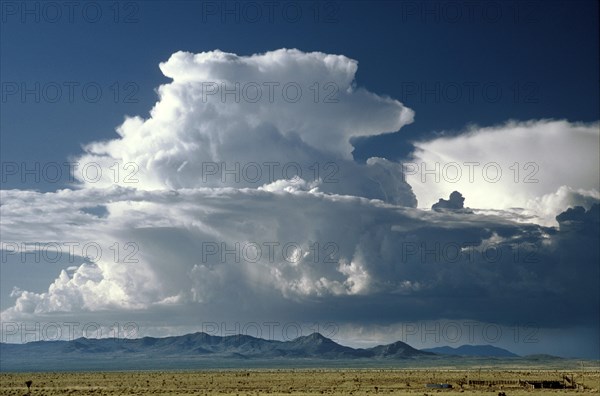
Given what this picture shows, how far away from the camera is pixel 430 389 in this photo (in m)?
117

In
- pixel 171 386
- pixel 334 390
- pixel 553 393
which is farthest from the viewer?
pixel 171 386

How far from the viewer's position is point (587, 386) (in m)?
120

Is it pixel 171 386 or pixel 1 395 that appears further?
pixel 171 386

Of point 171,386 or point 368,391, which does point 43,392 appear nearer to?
point 171,386

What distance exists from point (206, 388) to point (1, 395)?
110ft

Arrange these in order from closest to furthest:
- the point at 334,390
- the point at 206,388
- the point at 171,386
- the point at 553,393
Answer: the point at 553,393, the point at 334,390, the point at 206,388, the point at 171,386

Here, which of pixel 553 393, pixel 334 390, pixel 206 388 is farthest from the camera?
pixel 206 388

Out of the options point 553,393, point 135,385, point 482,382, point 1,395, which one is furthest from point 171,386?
point 553,393

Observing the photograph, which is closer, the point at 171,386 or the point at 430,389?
the point at 430,389

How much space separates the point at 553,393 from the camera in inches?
4222

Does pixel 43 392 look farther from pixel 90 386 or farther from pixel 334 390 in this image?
pixel 334 390

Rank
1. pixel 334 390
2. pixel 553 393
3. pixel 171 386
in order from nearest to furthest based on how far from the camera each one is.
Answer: pixel 553 393
pixel 334 390
pixel 171 386

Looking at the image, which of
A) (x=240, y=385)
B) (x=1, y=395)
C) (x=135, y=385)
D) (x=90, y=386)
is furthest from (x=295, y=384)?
(x=1, y=395)

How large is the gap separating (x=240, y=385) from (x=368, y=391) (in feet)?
91.6
